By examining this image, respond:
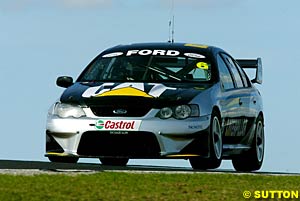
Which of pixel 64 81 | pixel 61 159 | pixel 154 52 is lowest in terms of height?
pixel 61 159

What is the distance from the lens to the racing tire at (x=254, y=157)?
53.8 feet

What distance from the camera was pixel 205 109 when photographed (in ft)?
46.4

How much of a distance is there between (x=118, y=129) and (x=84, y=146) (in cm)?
51

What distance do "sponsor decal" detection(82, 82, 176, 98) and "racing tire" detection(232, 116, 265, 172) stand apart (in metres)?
2.46

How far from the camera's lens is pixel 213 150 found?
1423cm

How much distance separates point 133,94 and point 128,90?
13cm

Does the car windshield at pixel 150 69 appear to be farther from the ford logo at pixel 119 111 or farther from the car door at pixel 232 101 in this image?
the ford logo at pixel 119 111

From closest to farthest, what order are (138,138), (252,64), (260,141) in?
(138,138) < (260,141) < (252,64)

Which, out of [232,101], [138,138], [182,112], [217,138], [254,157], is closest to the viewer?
[138,138]

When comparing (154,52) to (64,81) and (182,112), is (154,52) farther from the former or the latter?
(182,112)

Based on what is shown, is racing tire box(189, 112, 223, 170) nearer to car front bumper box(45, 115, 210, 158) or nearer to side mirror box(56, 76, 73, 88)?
car front bumper box(45, 115, 210, 158)

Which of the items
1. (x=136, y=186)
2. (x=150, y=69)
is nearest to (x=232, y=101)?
(x=150, y=69)

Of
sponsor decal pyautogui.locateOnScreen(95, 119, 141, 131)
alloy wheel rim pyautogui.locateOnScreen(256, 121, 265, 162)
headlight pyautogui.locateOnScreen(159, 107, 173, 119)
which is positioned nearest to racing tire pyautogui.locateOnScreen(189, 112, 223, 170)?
headlight pyautogui.locateOnScreen(159, 107, 173, 119)

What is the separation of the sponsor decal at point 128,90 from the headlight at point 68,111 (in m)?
0.22
